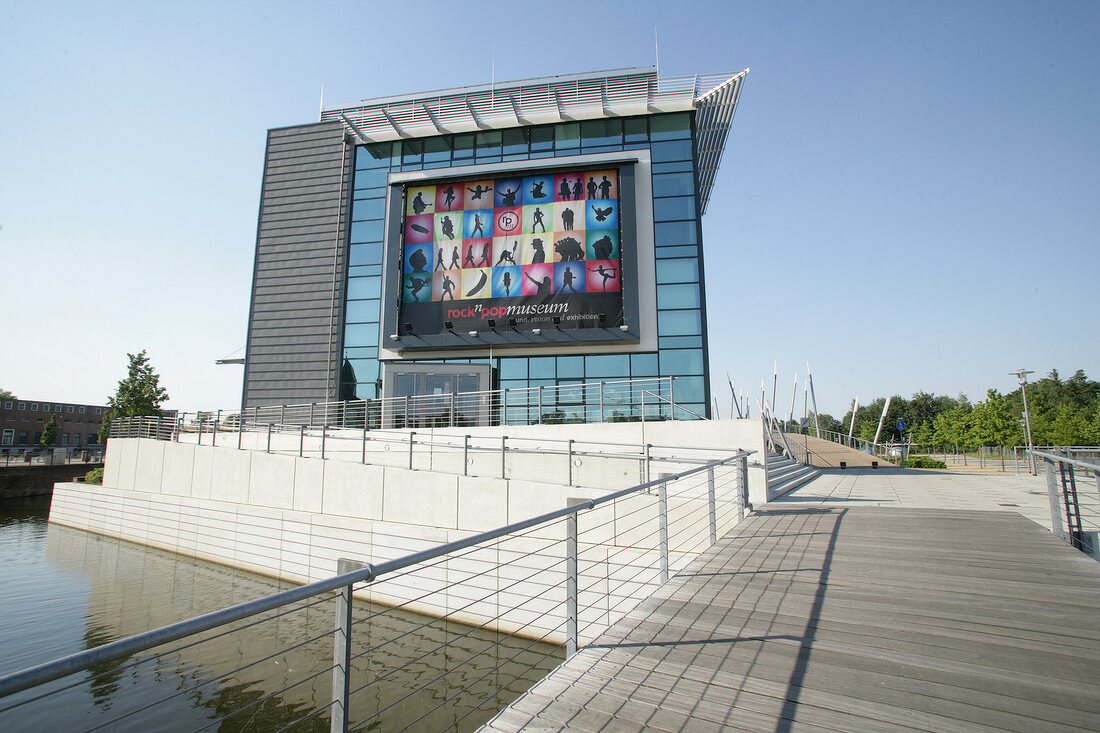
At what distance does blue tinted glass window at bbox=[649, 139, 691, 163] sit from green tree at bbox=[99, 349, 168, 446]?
31.8 meters

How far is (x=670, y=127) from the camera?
2294cm

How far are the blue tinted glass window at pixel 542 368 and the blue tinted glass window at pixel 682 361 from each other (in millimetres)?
4378

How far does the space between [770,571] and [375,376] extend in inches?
795

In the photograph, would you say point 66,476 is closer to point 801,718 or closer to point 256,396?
point 256,396

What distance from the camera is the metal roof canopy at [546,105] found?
73.6 feet

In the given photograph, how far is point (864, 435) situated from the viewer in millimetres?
61500

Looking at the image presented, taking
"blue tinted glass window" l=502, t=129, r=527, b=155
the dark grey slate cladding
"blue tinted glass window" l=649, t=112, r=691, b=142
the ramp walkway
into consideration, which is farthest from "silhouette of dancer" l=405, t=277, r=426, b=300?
the ramp walkway

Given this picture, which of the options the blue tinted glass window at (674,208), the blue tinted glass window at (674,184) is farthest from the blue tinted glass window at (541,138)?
the blue tinted glass window at (674,208)

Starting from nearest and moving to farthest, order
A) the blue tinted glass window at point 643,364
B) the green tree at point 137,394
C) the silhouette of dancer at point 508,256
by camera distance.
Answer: the blue tinted glass window at point 643,364 → the silhouette of dancer at point 508,256 → the green tree at point 137,394

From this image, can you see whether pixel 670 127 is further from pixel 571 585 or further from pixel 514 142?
pixel 571 585

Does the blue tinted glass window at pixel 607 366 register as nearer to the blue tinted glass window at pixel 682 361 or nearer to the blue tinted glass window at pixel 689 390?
the blue tinted glass window at pixel 682 361

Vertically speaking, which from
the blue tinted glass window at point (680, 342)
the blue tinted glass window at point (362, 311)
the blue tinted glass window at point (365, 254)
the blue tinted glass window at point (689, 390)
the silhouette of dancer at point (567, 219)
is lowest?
the blue tinted glass window at point (689, 390)

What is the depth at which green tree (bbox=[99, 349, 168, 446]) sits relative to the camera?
32719 millimetres

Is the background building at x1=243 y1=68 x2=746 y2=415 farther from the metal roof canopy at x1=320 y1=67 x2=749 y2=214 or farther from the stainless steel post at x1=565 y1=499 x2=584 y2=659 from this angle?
the stainless steel post at x1=565 y1=499 x2=584 y2=659
